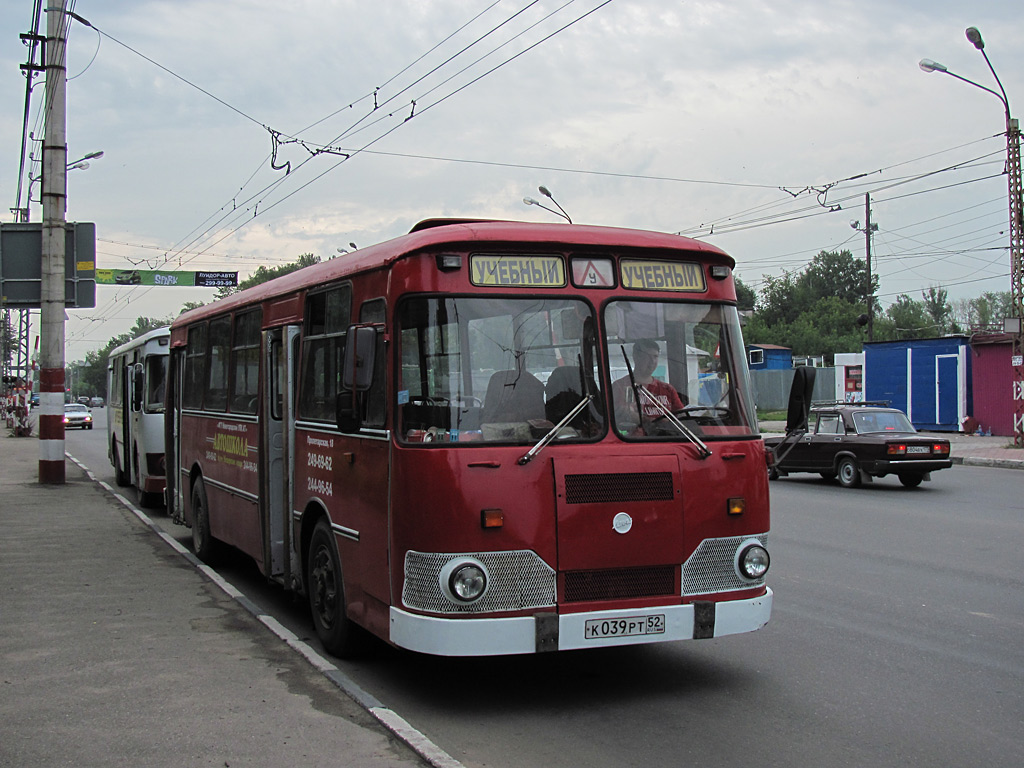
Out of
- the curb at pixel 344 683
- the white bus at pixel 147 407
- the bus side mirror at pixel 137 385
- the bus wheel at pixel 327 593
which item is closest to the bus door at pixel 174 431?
the curb at pixel 344 683

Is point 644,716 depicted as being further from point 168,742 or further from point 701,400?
point 168,742

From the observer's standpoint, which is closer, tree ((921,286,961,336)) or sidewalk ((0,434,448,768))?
sidewalk ((0,434,448,768))

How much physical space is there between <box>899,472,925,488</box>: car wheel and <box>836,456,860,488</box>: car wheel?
805 millimetres

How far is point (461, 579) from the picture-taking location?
17.6 ft

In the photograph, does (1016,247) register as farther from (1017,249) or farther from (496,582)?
(496,582)

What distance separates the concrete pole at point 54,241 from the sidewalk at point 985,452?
15.3 metres

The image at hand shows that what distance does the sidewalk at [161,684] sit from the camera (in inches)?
192

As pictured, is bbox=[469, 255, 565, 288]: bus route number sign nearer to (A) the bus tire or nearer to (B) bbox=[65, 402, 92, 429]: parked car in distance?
(A) the bus tire

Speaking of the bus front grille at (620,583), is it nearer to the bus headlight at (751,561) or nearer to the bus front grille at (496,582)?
the bus front grille at (496,582)

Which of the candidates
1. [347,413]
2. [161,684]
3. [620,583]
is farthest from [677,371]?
[161,684]

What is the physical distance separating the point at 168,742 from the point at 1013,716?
4287mm

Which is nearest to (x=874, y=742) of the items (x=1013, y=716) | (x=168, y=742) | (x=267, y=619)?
(x=1013, y=716)

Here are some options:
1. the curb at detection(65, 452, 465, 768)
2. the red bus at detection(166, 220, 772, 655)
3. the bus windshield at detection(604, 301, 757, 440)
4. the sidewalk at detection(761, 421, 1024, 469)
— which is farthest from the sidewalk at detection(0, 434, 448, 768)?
the sidewalk at detection(761, 421, 1024, 469)

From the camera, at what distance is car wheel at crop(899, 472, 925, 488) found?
61.2ft
